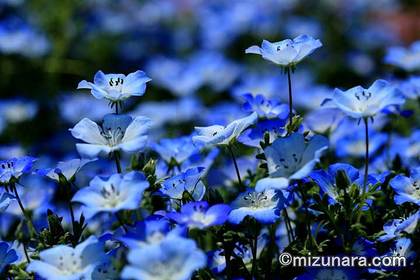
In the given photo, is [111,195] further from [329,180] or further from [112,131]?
[329,180]

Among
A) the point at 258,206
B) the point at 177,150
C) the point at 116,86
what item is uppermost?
the point at 116,86

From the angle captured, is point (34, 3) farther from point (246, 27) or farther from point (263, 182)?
point (263, 182)

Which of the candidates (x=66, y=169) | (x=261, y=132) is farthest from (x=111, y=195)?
(x=261, y=132)

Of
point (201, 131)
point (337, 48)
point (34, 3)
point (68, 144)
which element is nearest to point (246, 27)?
point (337, 48)

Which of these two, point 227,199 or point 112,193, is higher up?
point 112,193

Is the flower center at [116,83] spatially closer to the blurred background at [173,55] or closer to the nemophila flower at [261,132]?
the nemophila flower at [261,132]

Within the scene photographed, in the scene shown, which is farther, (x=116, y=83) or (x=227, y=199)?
(x=227, y=199)
